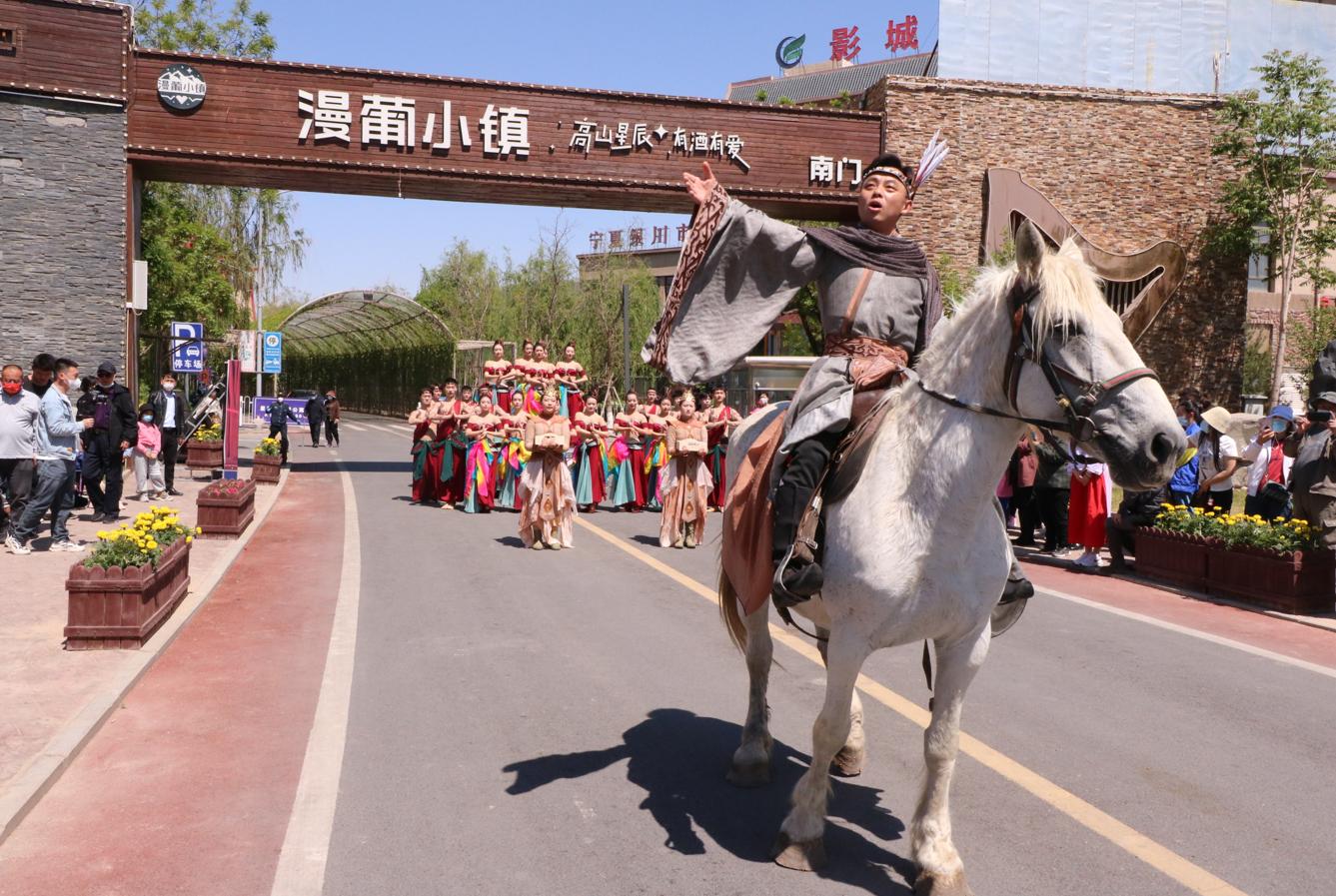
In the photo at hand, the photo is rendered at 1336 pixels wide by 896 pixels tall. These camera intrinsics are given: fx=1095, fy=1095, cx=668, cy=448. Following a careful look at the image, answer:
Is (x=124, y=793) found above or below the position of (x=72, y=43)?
below

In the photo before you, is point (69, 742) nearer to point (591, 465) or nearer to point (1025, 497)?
point (1025, 497)

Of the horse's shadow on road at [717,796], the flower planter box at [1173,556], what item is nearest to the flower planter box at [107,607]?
the horse's shadow on road at [717,796]

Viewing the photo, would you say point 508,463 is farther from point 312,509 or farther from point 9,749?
point 9,749

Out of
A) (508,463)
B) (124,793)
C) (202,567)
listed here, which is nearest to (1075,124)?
(508,463)

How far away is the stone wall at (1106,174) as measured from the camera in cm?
2589

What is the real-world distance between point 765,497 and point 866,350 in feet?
2.46

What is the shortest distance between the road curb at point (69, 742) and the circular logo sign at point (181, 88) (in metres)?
13.9

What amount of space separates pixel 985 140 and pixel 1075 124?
2.41 metres

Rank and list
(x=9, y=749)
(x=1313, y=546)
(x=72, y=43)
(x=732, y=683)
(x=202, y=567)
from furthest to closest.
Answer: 1. (x=72, y=43)
2. (x=202, y=567)
3. (x=1313, y=546)
4. (x=732, y=683)
5. (x=9, y=749)

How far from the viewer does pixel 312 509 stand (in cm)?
1731

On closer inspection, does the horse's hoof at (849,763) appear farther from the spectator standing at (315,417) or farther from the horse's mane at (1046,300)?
the spectator standing at (315,417)

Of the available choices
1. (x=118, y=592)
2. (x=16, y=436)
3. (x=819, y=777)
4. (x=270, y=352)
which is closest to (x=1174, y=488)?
(x=819, y=777)

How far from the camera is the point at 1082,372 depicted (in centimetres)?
345

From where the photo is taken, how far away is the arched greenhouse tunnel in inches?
1880
